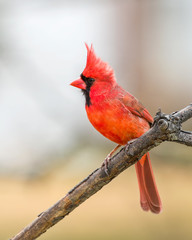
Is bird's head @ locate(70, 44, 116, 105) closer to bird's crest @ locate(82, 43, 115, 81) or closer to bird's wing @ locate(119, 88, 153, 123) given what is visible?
bird's crest @ locate(82, 43, 115, 81)

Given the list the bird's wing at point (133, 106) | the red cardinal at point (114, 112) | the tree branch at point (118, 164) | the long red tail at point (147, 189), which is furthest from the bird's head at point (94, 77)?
the tree branch at point (118, 164)

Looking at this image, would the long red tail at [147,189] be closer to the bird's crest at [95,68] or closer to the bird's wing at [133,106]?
the bird's wing at [133,106]

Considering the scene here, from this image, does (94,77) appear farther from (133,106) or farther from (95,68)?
(133,106)

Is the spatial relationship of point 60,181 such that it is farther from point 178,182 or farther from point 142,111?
point 142,111

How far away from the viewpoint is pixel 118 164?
1.63m

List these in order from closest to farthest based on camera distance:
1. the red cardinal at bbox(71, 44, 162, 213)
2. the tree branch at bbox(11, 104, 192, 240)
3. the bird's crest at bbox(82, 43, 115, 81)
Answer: the tree branch at bbox(11, 104, 192, 240) < the red cardinal at bbox(71, 44, 162, 213) < the bird's crest at bbox(82, 43, 115, 81)

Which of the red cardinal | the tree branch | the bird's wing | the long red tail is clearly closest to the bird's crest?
the red cardinal

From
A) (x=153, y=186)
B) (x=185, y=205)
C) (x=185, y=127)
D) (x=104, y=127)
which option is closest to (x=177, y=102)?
(x=185, y=127)

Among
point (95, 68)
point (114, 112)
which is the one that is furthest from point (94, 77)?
point (114, 112)

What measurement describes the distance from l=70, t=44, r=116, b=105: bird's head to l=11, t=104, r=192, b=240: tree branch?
545 mm

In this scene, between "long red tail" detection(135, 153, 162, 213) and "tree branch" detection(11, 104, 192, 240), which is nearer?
"tree branch" detection(11, 104, 192, 240)

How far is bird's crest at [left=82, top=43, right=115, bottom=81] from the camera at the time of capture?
2.09m

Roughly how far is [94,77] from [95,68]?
0.05 m

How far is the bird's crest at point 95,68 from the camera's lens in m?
2.09
